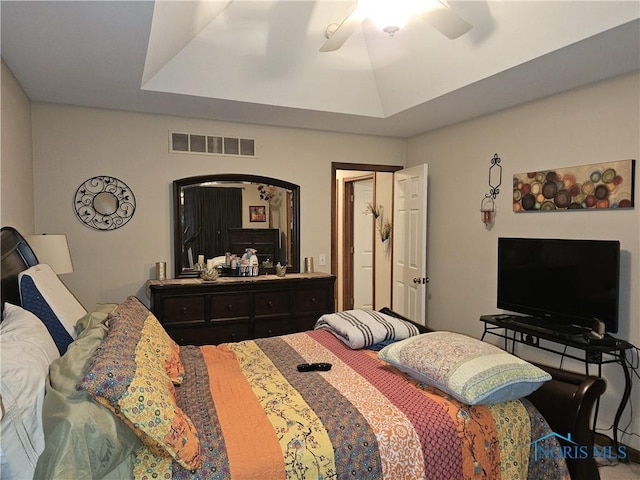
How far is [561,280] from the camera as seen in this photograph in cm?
309

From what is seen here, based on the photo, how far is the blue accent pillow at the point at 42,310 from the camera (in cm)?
192

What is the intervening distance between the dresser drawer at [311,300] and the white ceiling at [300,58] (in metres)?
1.69

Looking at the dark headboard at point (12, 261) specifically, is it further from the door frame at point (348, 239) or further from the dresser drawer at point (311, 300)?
the door frame at point (348, 239)

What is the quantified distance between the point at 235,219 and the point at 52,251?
1.74 metres

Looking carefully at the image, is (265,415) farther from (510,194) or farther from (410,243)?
(410,243)

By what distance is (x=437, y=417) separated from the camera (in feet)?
5.62

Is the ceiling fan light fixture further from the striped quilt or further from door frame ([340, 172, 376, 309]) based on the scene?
door frame ([340, 172, 376, 309])

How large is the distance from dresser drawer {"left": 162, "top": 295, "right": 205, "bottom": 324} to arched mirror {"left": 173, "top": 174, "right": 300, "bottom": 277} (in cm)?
45

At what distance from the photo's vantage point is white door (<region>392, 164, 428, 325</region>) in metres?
4.42

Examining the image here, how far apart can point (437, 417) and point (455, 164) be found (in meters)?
3.16

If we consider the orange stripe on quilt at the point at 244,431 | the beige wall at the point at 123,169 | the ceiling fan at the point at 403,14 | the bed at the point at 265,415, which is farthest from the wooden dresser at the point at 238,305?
the ceiling fan at the point at 403,14

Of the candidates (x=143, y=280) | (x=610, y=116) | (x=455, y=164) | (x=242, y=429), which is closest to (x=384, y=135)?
(x=455, y=164)

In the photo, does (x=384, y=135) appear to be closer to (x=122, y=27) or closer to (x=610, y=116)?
(x=610, y=116)

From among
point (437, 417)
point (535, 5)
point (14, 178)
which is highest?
point (535, 5)
